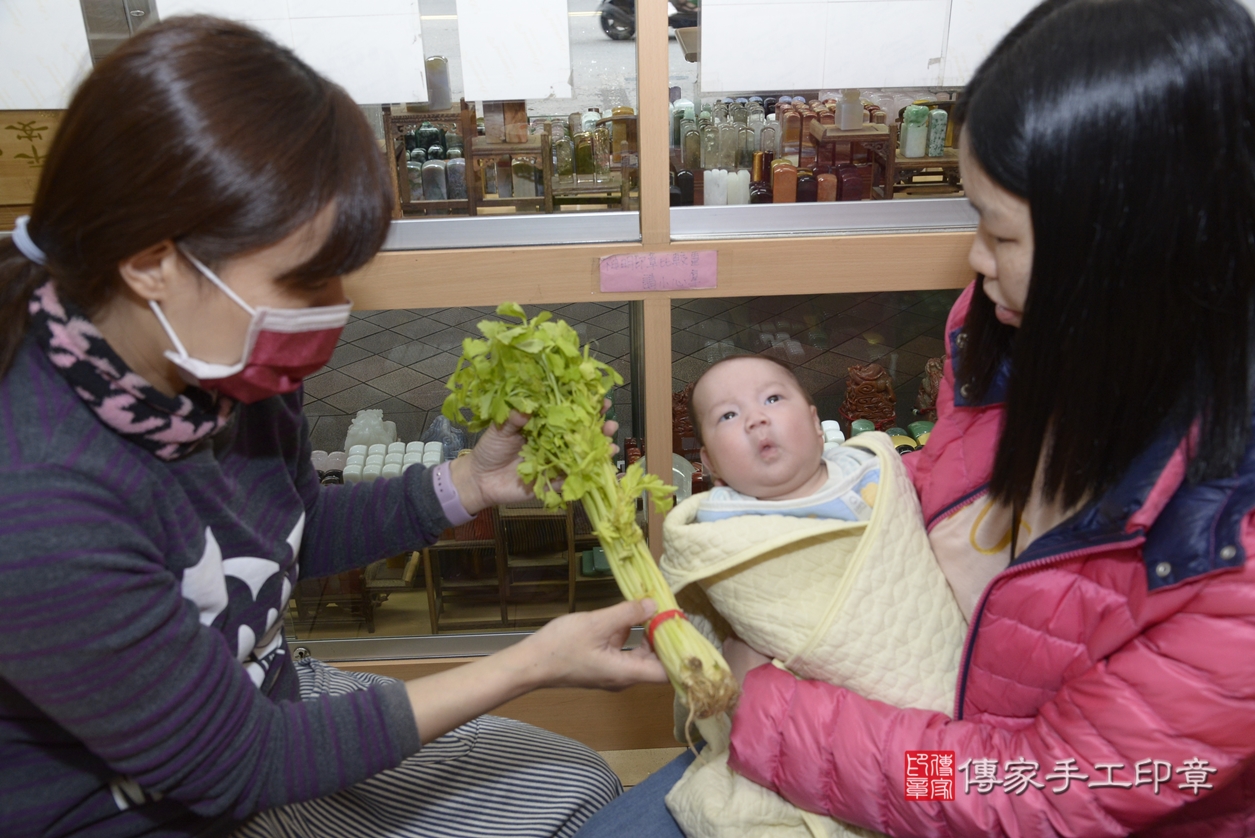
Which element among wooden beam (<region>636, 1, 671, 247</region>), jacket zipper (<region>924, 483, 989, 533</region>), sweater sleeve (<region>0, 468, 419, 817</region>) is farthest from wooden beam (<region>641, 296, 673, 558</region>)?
sweater sleeve (<region>0, 468, 419, 817</region>)

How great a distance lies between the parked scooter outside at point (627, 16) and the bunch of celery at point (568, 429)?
41.4 inches

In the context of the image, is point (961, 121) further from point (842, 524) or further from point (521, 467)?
point (521, 467)

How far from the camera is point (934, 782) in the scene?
1.39 m

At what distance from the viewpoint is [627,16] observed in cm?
235

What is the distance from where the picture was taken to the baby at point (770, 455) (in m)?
1.81

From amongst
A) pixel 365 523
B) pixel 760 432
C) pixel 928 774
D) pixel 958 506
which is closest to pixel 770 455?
A: pixel 760 432

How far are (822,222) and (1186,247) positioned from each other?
54.9 inches

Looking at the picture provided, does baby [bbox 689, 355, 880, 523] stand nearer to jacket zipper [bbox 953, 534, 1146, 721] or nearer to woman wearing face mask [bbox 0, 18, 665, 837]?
jacket zipper [bbox 953, 534, 1146, 721]

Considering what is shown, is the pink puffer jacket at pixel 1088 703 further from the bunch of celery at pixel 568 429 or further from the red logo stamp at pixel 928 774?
the bunch of celery at pixel 568 429

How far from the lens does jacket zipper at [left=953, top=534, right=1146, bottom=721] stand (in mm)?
1257

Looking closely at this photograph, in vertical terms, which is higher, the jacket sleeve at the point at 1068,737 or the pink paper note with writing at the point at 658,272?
the pink paper note with writing at the point at 658,272

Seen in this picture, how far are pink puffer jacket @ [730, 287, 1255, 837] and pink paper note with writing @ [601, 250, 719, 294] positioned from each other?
943 mm

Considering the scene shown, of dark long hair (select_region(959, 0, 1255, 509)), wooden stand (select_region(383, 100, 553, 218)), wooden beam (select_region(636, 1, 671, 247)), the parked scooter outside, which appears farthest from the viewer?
wooden stand (select_region(383, 100, 553, 218))

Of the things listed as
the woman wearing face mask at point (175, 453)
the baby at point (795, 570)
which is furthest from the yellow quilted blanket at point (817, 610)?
the woman wearing face mask at point (175, 453)
